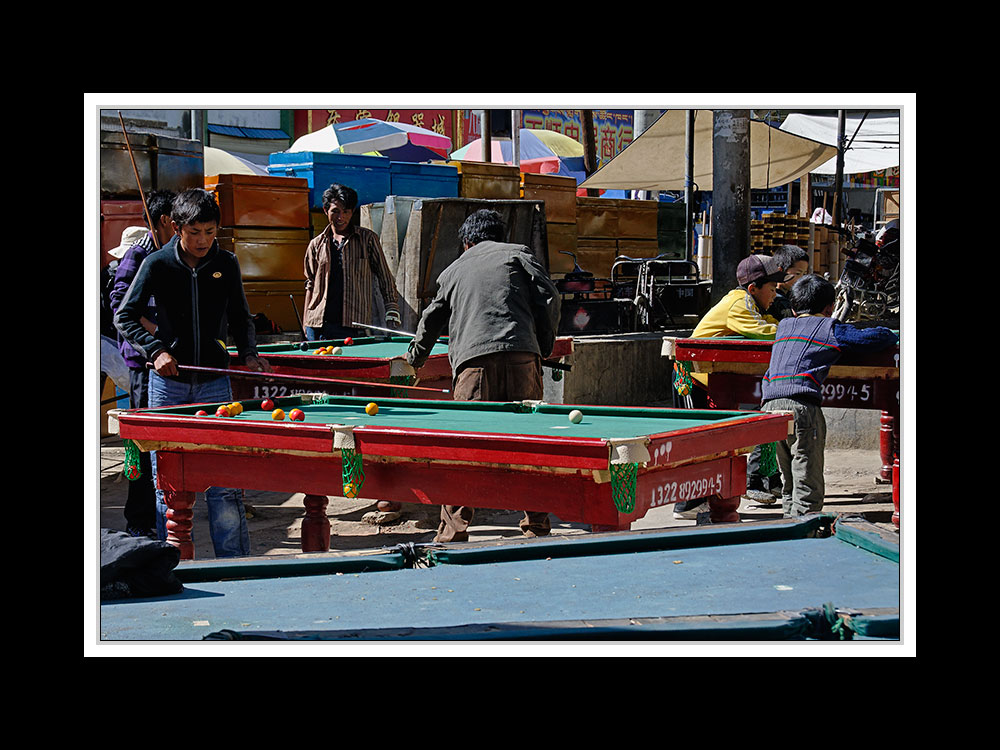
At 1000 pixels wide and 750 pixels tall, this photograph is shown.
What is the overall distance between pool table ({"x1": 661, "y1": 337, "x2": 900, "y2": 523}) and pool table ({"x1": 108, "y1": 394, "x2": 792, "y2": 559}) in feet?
6.75

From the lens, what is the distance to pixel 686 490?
4.52m

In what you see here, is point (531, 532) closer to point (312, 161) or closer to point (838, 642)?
point (838, 642)

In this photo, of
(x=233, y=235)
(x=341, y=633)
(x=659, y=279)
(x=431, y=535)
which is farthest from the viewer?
(x=659, y=279)

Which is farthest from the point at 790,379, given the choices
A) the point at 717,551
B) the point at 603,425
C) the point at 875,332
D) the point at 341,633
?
the point at 341,633

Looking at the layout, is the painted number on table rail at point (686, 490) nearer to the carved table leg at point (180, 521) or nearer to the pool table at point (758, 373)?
the carved table leg at point (180, 521)

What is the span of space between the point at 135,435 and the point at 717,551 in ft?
8.33

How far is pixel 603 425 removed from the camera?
198 inches

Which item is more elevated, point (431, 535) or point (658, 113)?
point (658, 113)

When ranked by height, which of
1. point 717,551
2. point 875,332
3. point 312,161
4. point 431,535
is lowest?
point 431,535

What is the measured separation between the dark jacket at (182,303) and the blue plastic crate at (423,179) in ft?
23.5

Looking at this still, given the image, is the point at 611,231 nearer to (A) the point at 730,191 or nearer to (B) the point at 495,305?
(A) the point at 730,191

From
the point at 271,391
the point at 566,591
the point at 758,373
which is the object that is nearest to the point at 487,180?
the point at 758,373

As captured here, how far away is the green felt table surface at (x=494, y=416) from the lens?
486cm

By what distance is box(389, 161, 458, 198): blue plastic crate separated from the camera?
41.8ft
